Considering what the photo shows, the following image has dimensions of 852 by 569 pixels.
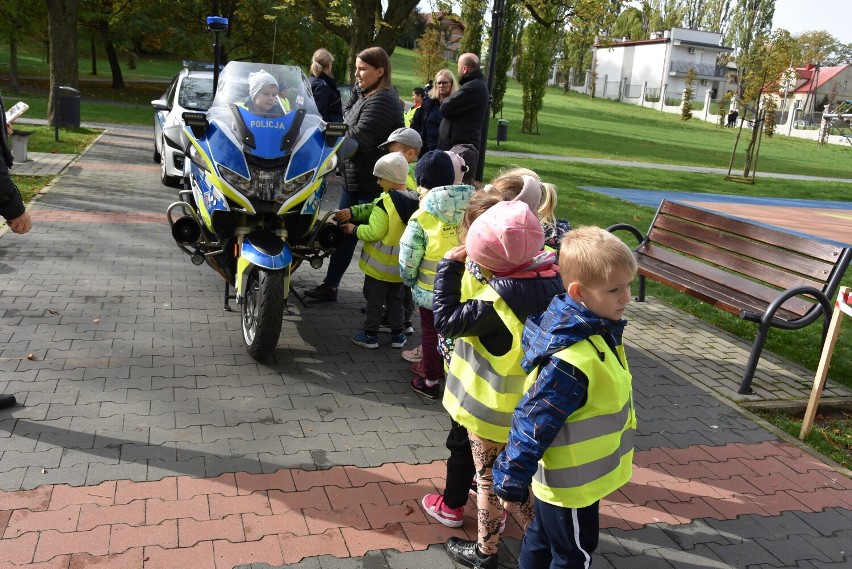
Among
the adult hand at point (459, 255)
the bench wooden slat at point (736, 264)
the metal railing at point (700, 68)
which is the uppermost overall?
the metal railing at point (700, 68)

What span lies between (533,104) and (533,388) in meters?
30.0

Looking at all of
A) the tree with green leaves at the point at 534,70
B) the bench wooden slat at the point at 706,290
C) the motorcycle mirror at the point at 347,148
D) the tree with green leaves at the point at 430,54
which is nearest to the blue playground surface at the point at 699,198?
the bench wooden slat at the point at 706,290

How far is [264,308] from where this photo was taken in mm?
4930

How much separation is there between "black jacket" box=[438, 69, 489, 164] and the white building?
71181 millimetres

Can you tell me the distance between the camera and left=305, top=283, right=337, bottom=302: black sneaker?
6.74 metres

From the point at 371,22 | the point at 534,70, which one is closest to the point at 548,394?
the point at 371,22

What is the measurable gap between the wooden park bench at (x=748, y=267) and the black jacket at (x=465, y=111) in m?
2.06

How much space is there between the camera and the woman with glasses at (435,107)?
9.11 metres

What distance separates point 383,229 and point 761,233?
333 cm

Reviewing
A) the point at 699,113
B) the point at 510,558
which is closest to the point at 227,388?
the point at 510,558

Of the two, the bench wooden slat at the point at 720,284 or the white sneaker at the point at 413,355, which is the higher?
the bench wooden slat at the point at 720,284

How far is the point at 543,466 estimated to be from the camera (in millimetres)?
2639

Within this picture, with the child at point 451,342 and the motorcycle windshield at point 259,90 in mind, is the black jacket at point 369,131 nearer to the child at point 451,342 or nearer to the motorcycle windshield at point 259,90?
the motorcycle windshield at point 259,90

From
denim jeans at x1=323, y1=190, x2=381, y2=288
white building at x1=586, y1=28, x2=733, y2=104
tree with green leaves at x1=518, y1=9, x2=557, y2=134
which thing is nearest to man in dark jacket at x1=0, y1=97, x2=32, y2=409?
denim jeans at x1=323, y1=190, x2=381, y2=288
